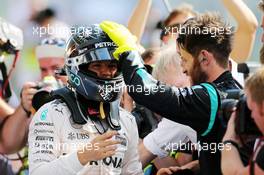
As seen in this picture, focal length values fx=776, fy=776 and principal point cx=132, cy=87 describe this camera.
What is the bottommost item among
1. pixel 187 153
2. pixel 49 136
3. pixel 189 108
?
pixel 187 153

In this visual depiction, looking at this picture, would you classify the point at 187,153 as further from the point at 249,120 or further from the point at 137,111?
the point at 249,120

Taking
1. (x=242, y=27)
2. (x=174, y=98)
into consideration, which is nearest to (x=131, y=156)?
(x=174, y=98)

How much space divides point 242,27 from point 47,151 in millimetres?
1890

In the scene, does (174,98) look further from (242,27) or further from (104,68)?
(242,27)

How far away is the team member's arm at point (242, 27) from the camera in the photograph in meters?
5.03

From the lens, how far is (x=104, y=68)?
157 inches

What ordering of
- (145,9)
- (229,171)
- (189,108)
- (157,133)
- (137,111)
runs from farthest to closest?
(145,9), (137,111), (157,133), (189,108), (229,171)

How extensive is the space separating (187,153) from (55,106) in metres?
0.94

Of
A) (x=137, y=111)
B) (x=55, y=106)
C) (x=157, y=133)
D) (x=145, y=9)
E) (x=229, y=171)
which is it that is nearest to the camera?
(x=229, y=171)

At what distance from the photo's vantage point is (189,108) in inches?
142

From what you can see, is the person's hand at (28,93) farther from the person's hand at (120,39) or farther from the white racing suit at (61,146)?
the person's hand at (120,39)

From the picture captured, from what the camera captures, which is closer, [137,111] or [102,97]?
[102,97]

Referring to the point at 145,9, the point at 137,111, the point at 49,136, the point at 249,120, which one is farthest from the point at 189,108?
the point at 145,9

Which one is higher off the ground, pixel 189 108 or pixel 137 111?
pixel 189 108
